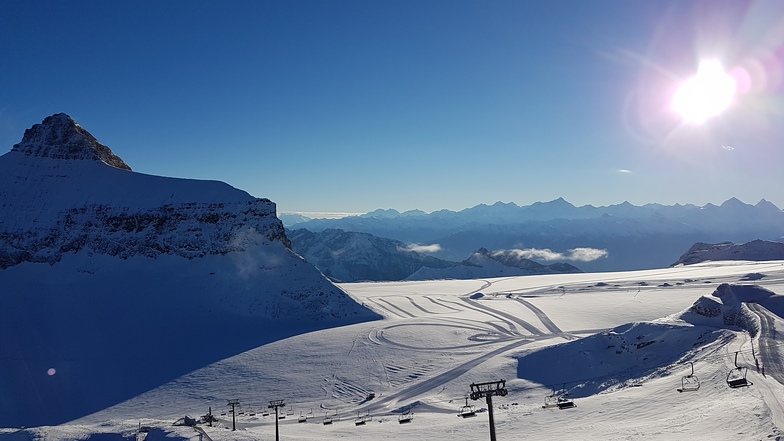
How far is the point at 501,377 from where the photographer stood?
53.3 metres

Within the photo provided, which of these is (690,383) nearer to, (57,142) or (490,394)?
(490,394)

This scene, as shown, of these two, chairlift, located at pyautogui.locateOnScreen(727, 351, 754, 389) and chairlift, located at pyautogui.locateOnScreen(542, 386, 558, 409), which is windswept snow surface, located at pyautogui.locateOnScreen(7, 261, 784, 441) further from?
chairlift, located at pyautogui.locateOnScreen(542, 386, 558, 409)

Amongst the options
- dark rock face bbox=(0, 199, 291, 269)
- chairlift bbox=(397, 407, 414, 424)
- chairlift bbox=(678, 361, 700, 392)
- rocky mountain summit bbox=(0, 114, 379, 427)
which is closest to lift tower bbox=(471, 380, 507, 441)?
chairlift bbox=(397, 407, 414, 424)

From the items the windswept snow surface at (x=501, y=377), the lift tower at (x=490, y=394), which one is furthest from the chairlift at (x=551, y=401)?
the lift tower at (x=490, y=394)

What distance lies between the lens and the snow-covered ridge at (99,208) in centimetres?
8519

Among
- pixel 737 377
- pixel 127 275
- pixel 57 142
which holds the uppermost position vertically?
pixel 57 142

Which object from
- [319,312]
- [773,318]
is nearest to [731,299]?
[773,318]

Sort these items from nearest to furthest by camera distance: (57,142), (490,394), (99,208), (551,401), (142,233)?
(490,394)
(551,401)
(142,233)
(99,208)
(57,142)

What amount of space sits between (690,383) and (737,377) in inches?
132

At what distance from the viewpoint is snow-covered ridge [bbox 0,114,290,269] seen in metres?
85.2

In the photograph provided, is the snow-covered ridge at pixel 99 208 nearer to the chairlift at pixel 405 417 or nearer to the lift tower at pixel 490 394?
the chairlift at pixel 405 417

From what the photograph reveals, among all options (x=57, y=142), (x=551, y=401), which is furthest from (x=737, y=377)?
(x=57, y=142)

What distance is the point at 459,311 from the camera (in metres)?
102

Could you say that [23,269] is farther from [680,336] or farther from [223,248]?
[680,336]
